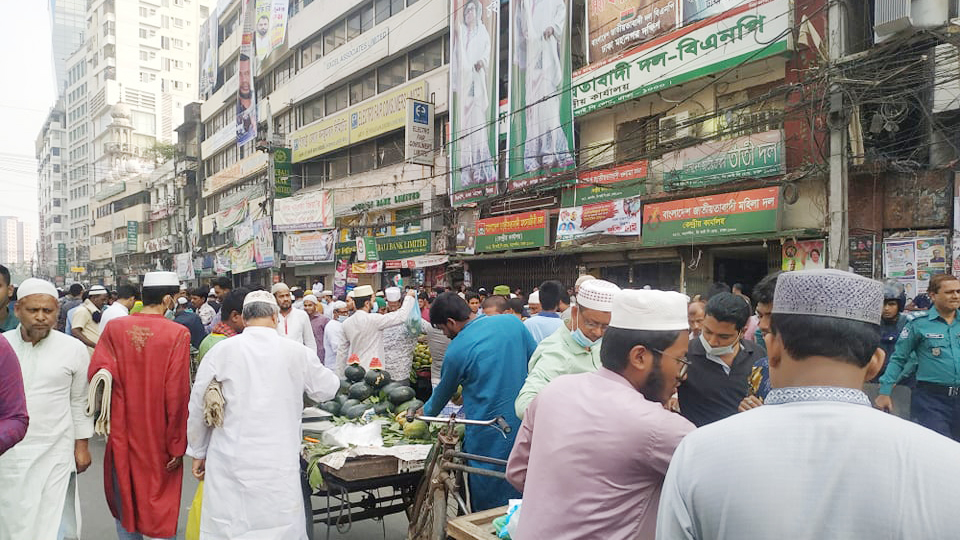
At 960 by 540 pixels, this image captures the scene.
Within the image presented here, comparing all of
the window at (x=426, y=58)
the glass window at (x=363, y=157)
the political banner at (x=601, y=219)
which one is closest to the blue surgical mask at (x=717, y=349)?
the political banner at (x=601, y=219)

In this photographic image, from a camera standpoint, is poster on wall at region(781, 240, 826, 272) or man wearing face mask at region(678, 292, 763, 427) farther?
poster on wall at region(781, 240, 826, 272)

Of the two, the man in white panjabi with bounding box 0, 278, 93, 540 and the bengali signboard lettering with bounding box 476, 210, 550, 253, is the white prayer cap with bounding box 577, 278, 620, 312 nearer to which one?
the man in white panjabi with bounding box 0, 278, 93, 540

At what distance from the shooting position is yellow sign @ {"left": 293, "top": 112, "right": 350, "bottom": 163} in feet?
84.2

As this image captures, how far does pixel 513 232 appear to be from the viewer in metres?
17.1

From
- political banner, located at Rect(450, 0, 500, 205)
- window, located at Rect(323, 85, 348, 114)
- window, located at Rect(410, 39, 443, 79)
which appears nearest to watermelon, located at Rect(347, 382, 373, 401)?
political banner, located at Rect(450, 0, 500, 205)

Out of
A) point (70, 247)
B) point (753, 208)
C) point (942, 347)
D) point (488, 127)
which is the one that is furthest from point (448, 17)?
point (70, 247)

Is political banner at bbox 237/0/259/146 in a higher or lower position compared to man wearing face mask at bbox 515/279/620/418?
higher

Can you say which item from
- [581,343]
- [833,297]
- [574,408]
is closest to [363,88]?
[581,343]

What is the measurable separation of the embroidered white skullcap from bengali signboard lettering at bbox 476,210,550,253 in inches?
584

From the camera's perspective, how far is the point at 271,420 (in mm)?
3711

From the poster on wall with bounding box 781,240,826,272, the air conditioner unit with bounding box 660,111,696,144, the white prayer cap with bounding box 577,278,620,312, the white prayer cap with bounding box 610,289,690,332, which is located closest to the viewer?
the white prayer cap with bounding box 610,289,690,332

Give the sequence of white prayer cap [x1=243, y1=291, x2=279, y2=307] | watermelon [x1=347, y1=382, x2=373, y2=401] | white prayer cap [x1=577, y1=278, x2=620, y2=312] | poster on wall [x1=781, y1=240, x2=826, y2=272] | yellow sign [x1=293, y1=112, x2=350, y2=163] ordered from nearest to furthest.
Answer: white prayer cap [x1=577, y1=278, x2=620, y2=312] → white prayer cap [x1=243, y1=291, x2=279, y2=307] → watermelon [x1=347, y1=382, x2=373, y2=401] → poster on wall [x1=781, y1=240, x2=826, y2=272] → yellow sign [x1=293, y1=112, x2=350, y2=163]

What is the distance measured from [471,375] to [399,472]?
0.77 meters

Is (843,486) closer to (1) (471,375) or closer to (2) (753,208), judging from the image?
(1) (471,375)
